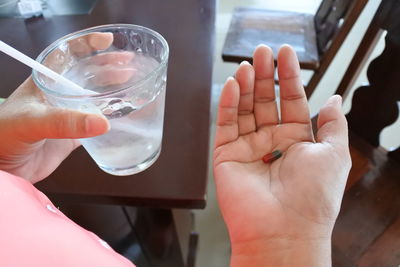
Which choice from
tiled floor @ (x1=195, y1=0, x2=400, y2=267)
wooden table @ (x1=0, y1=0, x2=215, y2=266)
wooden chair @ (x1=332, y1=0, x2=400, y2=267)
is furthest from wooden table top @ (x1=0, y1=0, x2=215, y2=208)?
wooden chair @ (x1=332, y1=0, x2=400, y2=267)

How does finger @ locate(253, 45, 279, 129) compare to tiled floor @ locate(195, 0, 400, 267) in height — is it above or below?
above

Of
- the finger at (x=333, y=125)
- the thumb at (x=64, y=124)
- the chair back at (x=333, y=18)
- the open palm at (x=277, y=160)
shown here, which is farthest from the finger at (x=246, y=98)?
the chair back at (x=333, y=18)

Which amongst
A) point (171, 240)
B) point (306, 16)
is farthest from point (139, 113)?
point (306, 16)

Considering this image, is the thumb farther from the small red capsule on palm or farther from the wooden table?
the small red capsule on palm

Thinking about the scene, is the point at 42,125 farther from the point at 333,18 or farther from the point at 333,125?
the point at 333,18

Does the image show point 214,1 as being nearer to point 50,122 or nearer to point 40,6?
point 40,6
